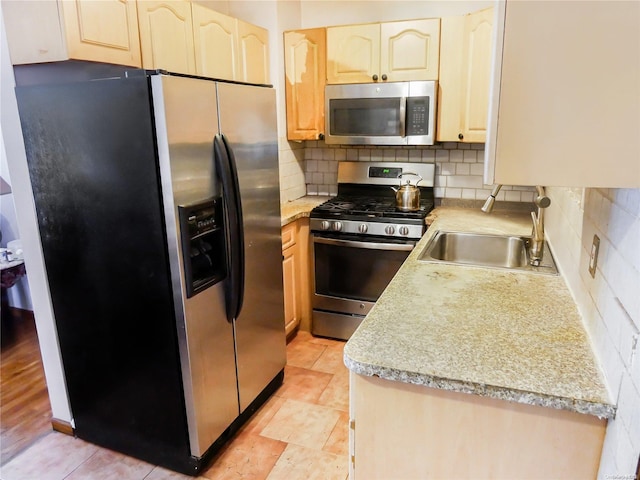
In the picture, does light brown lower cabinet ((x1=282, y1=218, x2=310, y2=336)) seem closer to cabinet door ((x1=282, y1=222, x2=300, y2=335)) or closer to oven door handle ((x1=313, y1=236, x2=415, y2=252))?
cabinet door ((x1=282, y1=222, x2=300, y2=335))

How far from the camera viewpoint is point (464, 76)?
279 cm

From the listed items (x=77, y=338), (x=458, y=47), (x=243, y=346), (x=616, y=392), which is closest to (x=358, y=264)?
(x=243, y=346)

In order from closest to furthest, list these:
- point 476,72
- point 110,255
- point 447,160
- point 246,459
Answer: point 110,255
point 246,459
point 476,72
point 447,160

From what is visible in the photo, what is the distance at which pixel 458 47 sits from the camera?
2762 millimetres

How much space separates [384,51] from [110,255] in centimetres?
211

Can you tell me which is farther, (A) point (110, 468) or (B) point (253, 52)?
(B) point (253, 52)

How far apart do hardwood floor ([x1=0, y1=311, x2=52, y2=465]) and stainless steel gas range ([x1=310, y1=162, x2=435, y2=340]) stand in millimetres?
1713

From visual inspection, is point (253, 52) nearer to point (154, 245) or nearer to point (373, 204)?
point (373, 204)

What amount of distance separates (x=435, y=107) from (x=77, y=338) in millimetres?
2387

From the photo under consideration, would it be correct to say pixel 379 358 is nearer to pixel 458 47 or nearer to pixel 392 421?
pixel 392 421

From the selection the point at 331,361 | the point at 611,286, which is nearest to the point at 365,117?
the point at 331,361

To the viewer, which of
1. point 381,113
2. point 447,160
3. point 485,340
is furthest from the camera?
point 447,160

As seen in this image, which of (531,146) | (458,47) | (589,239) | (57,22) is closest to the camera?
(531,146)

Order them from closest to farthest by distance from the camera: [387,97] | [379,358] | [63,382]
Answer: [379,358]
[63,382]
[387,97]
